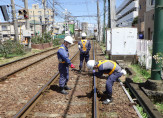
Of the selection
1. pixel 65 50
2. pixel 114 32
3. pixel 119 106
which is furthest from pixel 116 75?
pixel 114 32

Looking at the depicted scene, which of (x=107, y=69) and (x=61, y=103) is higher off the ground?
(x=107, y=69)

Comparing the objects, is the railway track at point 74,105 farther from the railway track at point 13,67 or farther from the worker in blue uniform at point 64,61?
the railway track at point 13,67

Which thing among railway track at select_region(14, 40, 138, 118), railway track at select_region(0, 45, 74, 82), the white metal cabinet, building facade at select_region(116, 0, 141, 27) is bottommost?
railway track at select_region(14, 40, 138, 118)

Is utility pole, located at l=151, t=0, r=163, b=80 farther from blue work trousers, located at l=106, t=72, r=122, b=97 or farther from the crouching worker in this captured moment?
blue work trousers, located at l=106, t=72, r=122, b=97

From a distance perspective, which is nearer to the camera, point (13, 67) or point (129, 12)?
point (13, 67)

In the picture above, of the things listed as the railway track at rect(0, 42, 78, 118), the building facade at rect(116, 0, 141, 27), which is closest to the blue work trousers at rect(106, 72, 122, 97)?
the railway track at rect(0, 42, 78, 118)

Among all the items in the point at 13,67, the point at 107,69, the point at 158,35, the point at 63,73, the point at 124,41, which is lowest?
the point at 13,67

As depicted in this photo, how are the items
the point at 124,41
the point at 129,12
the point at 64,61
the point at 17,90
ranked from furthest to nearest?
the point at 129,12, the point at 124,41, the point at 17,90, the point at 64,61

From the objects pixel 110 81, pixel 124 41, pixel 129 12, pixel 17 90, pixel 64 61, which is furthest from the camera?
pixel 129 12

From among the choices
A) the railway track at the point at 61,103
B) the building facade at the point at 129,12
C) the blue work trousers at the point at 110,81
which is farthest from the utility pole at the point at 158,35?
the building facade at the point at 129,12

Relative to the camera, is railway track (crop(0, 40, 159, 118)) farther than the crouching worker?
No

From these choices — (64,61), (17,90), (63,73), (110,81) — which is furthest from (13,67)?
(110,81)

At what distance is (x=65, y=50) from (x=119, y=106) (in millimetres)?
2459

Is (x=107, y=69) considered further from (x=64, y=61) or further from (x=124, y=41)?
(x=124, y=41)
